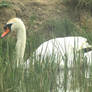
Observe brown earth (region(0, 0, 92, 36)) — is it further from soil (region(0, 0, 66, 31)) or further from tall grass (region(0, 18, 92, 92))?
tall grass (region(0, 18, 92, 92))

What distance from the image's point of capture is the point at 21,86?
11.0ft

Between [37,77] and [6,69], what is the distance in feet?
1.06

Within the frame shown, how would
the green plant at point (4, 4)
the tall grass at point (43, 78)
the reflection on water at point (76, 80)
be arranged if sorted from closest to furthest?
the tall grass at point (43, 78) < the reflection on water at point (76, 80) < the green plant at point (4, 4)

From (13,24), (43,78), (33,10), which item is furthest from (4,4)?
(43,78)

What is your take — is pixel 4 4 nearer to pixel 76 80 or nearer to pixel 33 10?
pixel 33 10

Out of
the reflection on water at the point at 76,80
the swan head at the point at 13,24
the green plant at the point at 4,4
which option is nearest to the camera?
the reflection on water at the point at 76,80

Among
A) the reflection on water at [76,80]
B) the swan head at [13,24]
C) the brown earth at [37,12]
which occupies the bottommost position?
the reflection on water at [76,80]

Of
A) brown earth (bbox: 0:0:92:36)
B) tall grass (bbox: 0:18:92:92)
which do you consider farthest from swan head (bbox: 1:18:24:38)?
tall grass (bbox: 0:18:92:92)

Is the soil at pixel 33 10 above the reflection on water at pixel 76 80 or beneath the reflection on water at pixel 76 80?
above

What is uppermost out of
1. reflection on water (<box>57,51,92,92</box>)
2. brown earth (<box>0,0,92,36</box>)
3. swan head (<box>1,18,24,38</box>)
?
brown earth (<box>0,0,92,36</box>)

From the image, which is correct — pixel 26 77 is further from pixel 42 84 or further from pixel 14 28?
pixel 14 28

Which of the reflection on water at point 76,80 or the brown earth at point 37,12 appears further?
the brown earth at point 37,12

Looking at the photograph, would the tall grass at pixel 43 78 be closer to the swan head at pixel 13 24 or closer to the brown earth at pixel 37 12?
the swan head at pixel 13 24

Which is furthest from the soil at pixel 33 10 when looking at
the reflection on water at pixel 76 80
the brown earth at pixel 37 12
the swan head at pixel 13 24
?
the reflection on water at pixel 76 80
